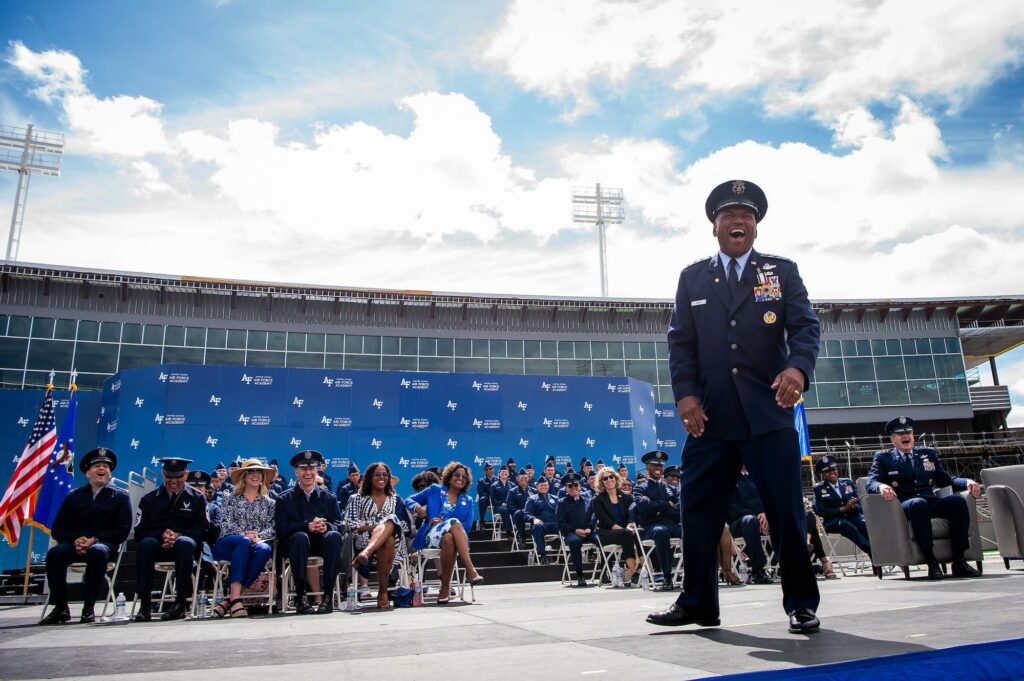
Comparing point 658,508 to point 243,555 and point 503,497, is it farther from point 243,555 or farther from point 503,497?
point 503,497

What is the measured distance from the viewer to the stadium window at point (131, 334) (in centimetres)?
2834

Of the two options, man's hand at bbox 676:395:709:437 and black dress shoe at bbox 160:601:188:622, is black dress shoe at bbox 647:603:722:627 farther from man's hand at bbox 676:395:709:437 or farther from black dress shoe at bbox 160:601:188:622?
black dress shoe at bbox 160:601:188:622

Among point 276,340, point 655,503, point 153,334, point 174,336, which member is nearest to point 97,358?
point 153,334

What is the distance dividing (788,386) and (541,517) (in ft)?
33.0

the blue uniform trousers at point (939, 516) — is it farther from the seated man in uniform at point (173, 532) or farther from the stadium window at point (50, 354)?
the stadium window at point (50, 354)

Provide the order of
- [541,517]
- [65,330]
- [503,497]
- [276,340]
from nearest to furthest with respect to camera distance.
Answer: [541,517] → [503,497] → [65,330] → [276,340]

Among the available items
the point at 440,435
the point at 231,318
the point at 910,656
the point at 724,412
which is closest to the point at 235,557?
the point at 724,412

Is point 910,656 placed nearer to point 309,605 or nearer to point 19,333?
point 309,605

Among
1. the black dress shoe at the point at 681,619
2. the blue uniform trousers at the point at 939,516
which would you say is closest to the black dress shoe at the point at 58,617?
the black dress shoe at the point at 681,619

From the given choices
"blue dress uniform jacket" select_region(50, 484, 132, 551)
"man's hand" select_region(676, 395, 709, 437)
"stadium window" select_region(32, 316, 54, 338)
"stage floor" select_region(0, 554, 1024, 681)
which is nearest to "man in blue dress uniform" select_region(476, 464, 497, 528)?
"blue dress uniform jacket" select_region(50, 484, 132, 551)

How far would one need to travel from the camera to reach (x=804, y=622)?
9.77 feet

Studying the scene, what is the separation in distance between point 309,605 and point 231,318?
2469cm

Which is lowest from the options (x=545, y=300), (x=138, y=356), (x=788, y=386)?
(x=788, y=386)

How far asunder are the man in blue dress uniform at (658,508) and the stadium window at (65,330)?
26.0 meters
